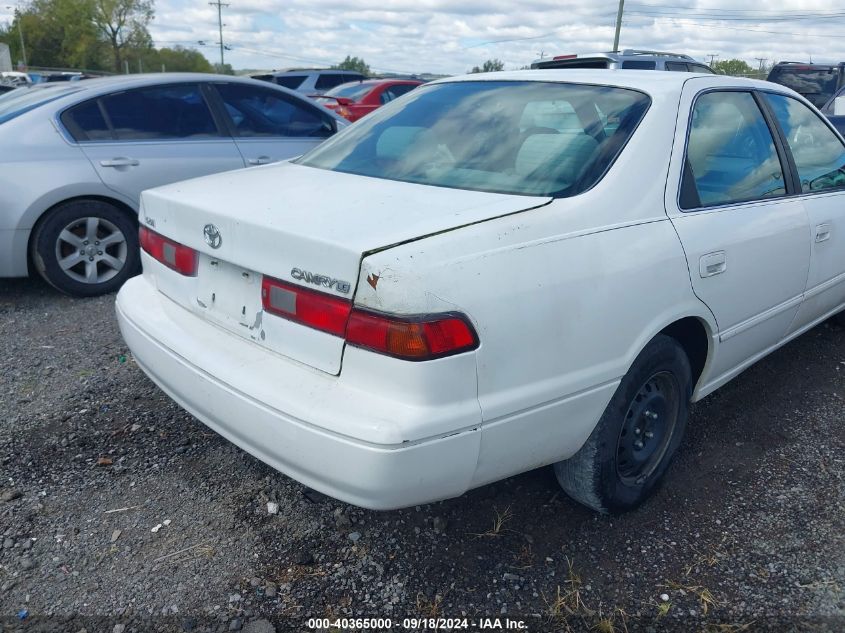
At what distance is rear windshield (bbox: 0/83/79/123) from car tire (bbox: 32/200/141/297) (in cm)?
80

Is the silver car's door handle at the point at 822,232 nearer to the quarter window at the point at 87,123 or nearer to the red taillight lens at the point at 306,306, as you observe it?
the red taillight lens at the point at 306,306

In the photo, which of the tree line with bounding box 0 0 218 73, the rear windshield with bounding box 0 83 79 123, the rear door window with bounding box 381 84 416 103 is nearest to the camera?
the rear windshield with bounding box 0 83 79 123

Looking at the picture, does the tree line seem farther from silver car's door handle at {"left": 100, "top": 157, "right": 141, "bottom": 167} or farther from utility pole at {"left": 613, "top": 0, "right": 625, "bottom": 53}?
silver car's door handle at {"left": 100, "top": 157, "right": 141, "bottom": 167}

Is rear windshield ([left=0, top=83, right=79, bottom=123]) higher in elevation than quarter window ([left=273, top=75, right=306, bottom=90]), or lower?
higher

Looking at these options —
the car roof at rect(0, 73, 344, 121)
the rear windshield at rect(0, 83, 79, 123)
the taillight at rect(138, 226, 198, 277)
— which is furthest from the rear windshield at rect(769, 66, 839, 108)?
the taillight at rect(138, 226, 198, 277)

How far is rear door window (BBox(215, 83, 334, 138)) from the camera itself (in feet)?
18.8

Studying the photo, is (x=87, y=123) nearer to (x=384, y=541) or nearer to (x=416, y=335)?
(x=384, y=541)

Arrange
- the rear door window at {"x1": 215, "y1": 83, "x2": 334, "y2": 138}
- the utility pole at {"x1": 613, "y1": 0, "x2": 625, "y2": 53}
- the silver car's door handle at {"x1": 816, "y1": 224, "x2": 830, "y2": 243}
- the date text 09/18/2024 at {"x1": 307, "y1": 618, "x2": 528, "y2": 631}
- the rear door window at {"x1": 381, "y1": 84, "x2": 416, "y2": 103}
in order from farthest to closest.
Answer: the utility pole at {"x1": 613, "y1": 0, "x2": 625, "y2": 53} < the rear door window at {"x1": 381, "y1": 84, "x2": 416, "y2": 103} < the rear door window at {"x1": 215, "y1": 83, "x2": 334, "y2": 138} < the silver car's door handle at {"x1": 816, "y1": 224, "x2": 830, "y2": 243} < the date text 09/18/2024 at {"x1": 307, "y1": 618, "x2": 528, "y2": 631}

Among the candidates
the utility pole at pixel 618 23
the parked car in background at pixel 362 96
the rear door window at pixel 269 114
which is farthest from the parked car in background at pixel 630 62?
the utility pole at pixel 618 23

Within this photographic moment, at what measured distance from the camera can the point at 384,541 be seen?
2600mm

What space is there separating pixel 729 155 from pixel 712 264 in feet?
2.10

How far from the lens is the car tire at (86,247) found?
4.85m

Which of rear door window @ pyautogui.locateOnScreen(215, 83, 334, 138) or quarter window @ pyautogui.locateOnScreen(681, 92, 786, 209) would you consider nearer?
quarter window @ pyautogui.locateOnScreen(681, 92, 786, 209)

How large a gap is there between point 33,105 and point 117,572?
12.9 ft
